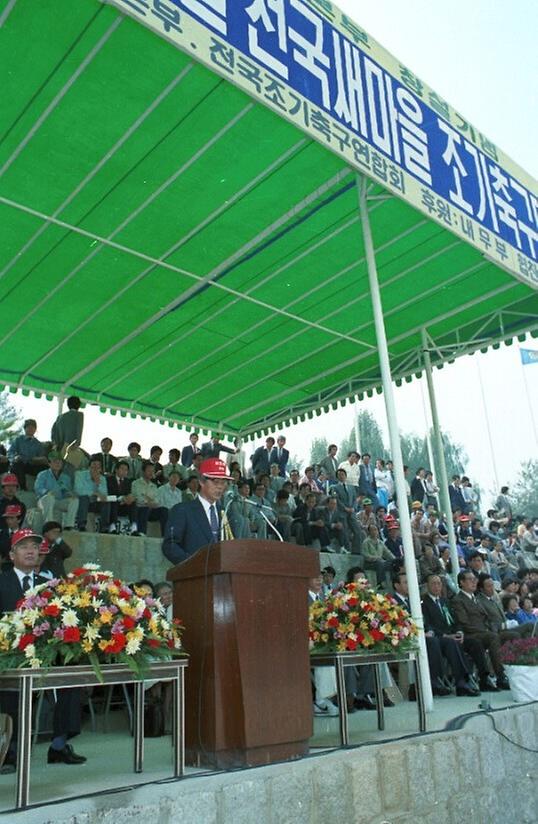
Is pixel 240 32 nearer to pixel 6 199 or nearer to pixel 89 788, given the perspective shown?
pixel 6 199

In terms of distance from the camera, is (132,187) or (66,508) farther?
(66,508)

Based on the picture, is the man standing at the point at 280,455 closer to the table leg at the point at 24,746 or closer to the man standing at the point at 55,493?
the man standing at the point at 55,493

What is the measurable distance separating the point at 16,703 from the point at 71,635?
1355 mm

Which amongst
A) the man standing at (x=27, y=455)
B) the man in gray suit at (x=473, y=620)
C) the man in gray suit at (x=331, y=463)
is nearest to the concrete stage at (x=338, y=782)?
the man in gray suit at (x=473, y=620)

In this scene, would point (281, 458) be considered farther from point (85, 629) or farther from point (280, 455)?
point (85, 629)

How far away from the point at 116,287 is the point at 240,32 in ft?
12.6

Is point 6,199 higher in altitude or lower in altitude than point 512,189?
lower

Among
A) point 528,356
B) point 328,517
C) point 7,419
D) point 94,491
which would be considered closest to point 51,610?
point 94,491

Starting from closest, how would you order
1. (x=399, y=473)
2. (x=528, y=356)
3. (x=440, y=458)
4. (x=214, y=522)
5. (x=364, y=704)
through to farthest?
(x=214, y=522) < (x=399, y=473) < (x=364, y=704) < (x=440, y=458) < (x=528, y=356)

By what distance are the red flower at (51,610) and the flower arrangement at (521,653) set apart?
419 cm

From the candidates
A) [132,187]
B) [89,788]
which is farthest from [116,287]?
[89,788]

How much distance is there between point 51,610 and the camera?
10.3ft

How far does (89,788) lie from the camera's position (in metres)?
3.02

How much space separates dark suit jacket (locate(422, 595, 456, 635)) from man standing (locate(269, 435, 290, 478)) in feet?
19.0
